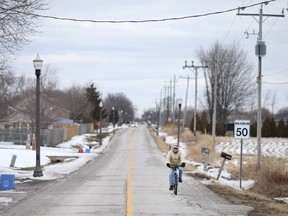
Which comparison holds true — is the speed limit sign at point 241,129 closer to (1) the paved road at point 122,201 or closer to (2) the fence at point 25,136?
(1) the paved road at point 122,201

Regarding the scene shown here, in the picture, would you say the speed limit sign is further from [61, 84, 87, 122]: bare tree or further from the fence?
[61, 84, 87, 122]: bare tree

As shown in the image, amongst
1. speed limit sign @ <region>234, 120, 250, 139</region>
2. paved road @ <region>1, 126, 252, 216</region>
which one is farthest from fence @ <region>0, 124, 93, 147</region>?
speed limit sign @ <region>234, 120, 250, 139</region>

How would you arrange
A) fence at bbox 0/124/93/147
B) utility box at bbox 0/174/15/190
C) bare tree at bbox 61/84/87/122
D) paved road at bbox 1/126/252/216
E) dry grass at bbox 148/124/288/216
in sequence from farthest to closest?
bare tree at bbox 61/84/87/122
fence at bbox 0/124/93/147
utility box at bbox 0/174/15/190
dry grass at bbox 148/124/288/216
paved road at bbox 1/126/252/216

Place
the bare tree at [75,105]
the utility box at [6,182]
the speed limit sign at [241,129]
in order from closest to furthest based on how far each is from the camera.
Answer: the utility box at [6,182]
the speed limit sign at [241,129]
the bare tree at [75,105]

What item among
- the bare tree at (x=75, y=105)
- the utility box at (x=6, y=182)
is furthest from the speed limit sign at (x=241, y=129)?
the bare tree at (x=75, y=105)

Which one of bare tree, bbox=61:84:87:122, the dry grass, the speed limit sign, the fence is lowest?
the dry grass

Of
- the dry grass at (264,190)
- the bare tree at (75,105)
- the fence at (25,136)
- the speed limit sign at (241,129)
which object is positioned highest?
the bare tree at (75,105)

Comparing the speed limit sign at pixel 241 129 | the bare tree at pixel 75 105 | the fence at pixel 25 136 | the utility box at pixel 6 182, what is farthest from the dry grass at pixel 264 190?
the bare tree at pixel 75 105

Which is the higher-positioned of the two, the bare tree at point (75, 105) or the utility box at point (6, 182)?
the bare tree at point (75, 105)

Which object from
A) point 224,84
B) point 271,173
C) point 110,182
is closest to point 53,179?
point 110,182

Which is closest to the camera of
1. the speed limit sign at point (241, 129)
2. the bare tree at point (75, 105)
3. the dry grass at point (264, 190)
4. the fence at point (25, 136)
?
the dry grass at point (264, 190)

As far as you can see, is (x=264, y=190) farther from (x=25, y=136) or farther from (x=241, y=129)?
(x=25, y=136)

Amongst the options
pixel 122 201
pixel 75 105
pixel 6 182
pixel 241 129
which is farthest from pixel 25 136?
pixel 75 105

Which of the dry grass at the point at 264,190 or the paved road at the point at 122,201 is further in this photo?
the dry grass at the point at 264,190
